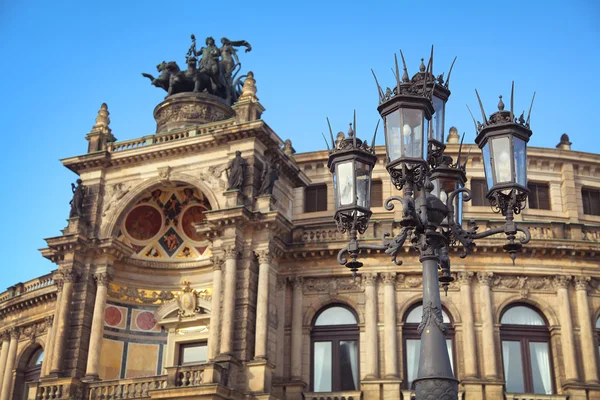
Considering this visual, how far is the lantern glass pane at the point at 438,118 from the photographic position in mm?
14227

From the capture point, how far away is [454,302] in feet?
96.1

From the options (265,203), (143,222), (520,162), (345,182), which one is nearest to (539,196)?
(265,203)

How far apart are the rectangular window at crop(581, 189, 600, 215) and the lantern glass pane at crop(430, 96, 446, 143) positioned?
22767 millimetres

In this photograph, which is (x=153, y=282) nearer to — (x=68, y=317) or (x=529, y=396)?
(x=68, y=317)

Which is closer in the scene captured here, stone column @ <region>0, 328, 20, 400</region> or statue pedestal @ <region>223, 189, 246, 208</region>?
statue pedestal @ <region>223, 189, 246, 208</region>

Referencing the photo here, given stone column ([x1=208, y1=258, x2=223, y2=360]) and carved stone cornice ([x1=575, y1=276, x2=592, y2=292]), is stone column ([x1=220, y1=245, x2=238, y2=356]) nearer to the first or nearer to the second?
stone column ([x1=208, y1=258, x2=223, y2=360])

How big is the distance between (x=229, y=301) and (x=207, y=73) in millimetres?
11561

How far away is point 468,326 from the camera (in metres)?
28.6

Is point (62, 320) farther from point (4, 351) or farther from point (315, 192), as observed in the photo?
point (315, 192)

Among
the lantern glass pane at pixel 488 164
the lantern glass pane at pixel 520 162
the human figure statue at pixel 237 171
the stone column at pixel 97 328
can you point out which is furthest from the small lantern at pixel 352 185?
the stone column at pixel 97 328

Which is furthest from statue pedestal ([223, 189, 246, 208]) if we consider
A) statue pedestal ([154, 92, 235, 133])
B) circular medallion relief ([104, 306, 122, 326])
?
circular medallion relief ([104, 306, 122, 326])

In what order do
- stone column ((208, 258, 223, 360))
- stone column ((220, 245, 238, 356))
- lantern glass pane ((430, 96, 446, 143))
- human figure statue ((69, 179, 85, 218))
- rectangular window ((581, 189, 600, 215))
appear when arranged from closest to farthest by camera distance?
lantern glass pane ((430, 96, 446, 143)), stone column ((220, 245, 238, 356)), stone column ((208, 258, 223, 360)), human figure statue ((69, 179, 85, 218)), rectangular window ((581, 189, 600, 215))

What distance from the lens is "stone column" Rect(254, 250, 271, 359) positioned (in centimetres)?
2666

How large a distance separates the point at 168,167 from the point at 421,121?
1944cm
